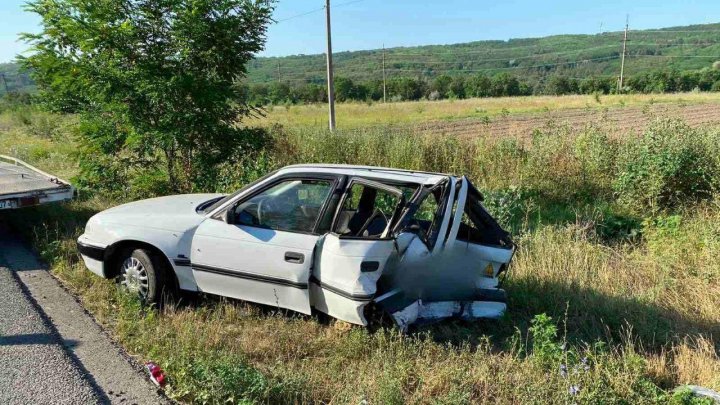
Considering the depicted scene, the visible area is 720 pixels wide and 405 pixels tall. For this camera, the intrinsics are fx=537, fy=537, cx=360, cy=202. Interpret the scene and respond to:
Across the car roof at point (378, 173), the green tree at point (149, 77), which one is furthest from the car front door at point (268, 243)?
the green tree at point (149, 77)

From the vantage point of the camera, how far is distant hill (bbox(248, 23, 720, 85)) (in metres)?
129

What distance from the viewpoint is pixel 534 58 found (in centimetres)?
15938

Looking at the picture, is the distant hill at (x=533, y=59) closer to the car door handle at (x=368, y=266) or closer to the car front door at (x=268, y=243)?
the car front door at (x=268, y=243)

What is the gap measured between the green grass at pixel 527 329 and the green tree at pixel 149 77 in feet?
3.61

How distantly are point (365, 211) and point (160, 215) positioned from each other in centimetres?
207

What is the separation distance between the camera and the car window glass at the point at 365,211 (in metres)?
4.97

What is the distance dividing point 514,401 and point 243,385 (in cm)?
189

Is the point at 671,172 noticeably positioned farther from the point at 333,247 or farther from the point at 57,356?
the point at 57,356

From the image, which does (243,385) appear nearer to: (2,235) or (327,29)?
(2,235)

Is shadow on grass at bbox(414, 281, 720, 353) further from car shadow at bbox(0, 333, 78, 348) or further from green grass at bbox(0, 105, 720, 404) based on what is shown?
car shadow at bbox(0, 333, 78, 348)

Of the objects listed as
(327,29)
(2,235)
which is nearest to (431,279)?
(2,235)

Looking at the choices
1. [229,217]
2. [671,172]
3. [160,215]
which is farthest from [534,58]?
[229,217]

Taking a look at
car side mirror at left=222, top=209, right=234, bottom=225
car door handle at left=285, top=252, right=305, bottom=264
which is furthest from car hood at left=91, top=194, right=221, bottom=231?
car door handle at left=285, top=252, right=305, bottom=264

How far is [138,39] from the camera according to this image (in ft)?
30.4
